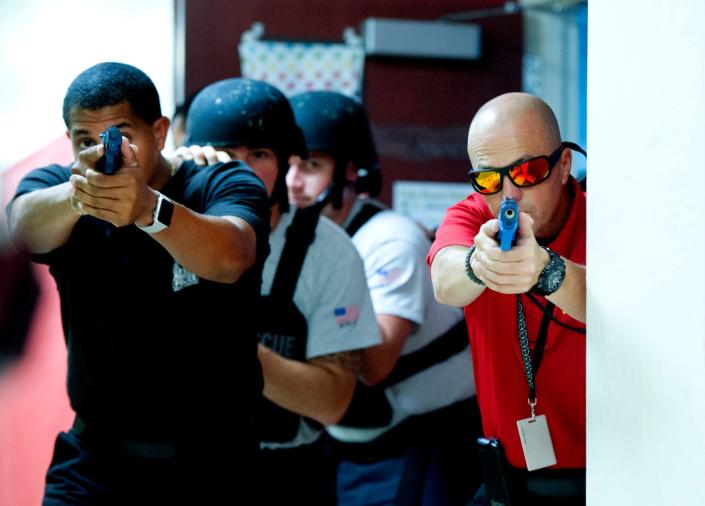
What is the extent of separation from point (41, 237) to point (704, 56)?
1008mm

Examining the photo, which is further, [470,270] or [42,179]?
[42,179]

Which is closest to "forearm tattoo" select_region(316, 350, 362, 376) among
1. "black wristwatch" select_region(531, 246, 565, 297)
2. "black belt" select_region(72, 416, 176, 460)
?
"black belt" select_region(72, 416, 176, 460)

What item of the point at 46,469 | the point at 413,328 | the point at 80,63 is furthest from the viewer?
the point at 413,328

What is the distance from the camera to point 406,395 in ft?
8.31

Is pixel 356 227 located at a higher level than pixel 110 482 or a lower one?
higher

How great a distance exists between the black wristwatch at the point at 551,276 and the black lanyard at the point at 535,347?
18 centimetres

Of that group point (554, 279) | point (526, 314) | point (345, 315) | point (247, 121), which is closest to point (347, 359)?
point (345, 315)

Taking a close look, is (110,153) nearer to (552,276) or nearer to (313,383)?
(552,276)

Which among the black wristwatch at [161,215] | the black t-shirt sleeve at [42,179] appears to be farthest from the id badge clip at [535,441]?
the black t-shirt sleeve at [42,179]

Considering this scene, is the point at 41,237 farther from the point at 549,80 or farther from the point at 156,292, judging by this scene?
the point at 549,80

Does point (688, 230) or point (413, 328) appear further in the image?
point (413, 328)

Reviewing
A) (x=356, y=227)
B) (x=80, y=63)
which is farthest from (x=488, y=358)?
(x=356, y=227)

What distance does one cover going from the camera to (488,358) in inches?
62.9

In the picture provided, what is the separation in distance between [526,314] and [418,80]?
3245mm
